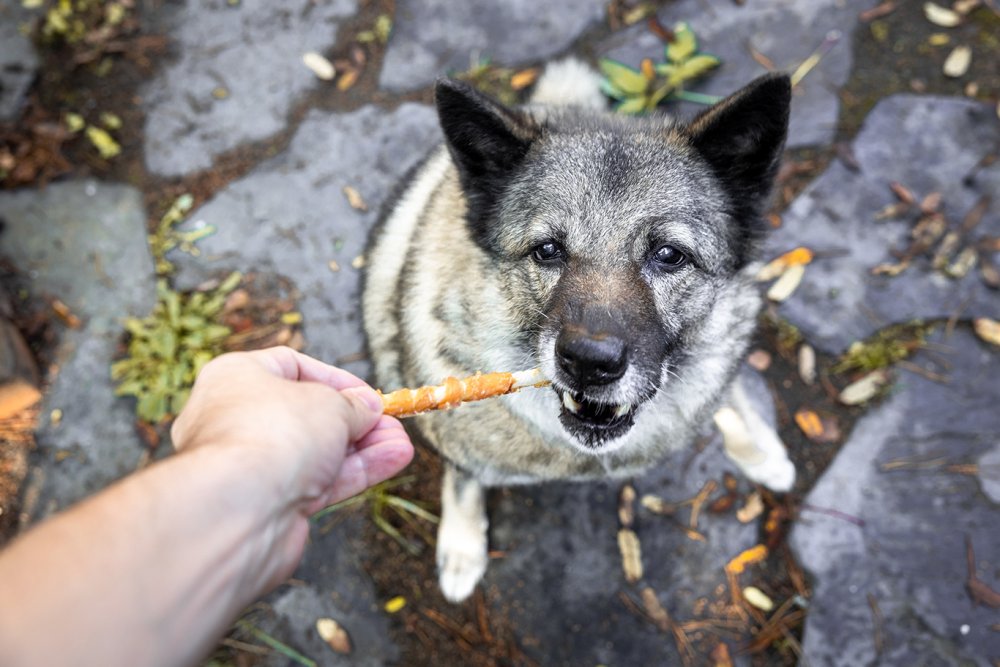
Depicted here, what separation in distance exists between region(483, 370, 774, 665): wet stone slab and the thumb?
1.74 meters

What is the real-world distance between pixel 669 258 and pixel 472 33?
2.52m

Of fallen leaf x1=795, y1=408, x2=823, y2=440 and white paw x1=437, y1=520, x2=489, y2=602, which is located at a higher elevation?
fallen leaf x1=795, y1=408, x2=823, y2=440

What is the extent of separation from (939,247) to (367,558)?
3.50 meters

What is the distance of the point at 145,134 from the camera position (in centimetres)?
398

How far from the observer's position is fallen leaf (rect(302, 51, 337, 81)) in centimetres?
401

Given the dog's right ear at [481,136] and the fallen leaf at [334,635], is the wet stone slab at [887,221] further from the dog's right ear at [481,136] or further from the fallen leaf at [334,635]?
the fallen leaf at [334,635]

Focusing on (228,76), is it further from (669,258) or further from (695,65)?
(669,258)

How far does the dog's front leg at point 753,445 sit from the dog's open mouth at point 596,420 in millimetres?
1076

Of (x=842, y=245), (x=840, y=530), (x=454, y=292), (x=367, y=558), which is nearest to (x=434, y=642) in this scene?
(x=367, y=558)

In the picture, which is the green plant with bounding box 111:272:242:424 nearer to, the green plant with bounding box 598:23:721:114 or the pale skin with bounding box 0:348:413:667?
the pale skin with bounding box 0:348:413:667

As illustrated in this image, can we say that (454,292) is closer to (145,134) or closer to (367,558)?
(367,558)

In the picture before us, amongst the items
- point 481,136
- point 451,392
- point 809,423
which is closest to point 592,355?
point 451,392

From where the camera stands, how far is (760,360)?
3545mm

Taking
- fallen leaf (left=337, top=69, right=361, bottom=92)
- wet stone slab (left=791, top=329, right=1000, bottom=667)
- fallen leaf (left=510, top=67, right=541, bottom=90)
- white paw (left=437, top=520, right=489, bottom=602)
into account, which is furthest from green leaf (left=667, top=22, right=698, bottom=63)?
white paw (left=437, top=520, right=489, bottom=602)
